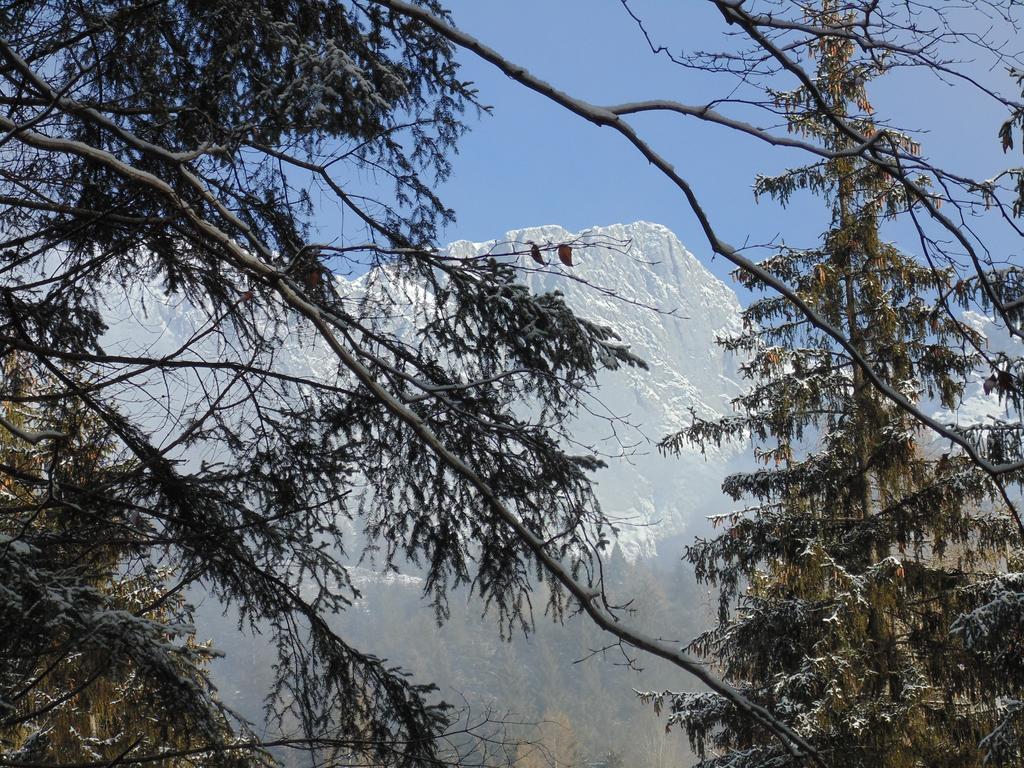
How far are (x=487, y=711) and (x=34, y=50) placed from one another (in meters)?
2.57

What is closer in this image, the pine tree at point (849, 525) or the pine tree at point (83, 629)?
the pine tree at point (83, 629)

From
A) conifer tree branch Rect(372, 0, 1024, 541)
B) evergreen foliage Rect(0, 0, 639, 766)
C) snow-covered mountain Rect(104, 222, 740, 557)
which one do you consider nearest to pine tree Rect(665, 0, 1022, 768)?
snow-covered mountain Rect(104, 222, 740, 557)

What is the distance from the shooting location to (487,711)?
282 centimetres

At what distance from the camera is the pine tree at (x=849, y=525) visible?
6637 mm

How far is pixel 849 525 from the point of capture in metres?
7.76

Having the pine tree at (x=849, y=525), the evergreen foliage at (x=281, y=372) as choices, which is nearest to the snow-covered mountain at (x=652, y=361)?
the evergreen foliage at (x=281, y=372)

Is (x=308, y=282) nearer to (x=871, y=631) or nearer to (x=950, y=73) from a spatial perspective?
(x=950, y=73)

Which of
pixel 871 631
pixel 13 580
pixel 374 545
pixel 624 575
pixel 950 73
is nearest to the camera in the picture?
pixel 950 73

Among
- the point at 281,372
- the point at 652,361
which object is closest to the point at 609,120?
the point at 281,372

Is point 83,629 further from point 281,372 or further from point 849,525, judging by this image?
point 849,525

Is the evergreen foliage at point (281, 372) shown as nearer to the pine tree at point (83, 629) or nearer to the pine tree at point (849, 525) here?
the pine tree at point (83, 629)

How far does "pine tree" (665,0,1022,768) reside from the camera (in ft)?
21.8

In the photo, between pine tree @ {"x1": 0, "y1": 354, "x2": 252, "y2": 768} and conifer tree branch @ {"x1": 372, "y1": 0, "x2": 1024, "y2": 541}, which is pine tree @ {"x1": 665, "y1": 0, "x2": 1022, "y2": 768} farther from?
conifer tree branch @ {"x1": 372, "y1": 0, "x2": 1024, "y2": 541}

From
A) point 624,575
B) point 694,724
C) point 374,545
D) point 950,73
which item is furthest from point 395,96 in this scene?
point 624,575
